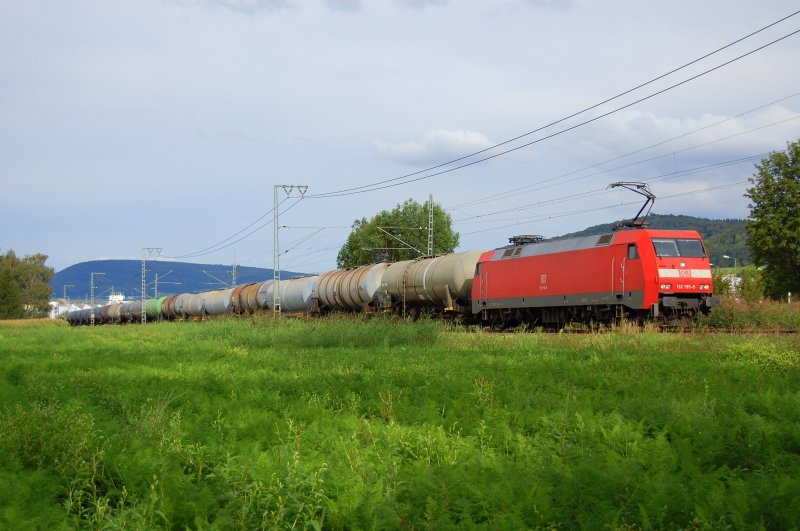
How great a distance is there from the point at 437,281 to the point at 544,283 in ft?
21.7

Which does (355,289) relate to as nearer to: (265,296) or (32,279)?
(265,296)

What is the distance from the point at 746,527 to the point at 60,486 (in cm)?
564

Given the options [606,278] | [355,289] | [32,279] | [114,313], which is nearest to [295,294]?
[355,289]

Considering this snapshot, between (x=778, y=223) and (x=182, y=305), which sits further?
(x=182, y=305)

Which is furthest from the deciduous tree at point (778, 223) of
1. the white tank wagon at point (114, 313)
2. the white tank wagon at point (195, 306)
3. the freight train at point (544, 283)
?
the white tank wagon at point (114, 313)

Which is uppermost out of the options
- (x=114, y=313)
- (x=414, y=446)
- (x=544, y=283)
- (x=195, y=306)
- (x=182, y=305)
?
(x=544, y=283)

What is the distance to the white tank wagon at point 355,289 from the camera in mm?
41469

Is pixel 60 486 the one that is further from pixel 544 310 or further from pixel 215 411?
pixel 544 310

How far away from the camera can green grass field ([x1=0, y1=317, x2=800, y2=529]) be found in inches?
250

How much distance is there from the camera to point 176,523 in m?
6.56

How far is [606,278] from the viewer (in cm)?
2827

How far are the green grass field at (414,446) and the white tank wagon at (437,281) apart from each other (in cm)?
1983

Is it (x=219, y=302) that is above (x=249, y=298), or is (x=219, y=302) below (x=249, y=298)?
below

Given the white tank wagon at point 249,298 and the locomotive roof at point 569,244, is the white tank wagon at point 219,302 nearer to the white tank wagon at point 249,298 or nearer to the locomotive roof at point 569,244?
the white tank wagon at point 249,298
